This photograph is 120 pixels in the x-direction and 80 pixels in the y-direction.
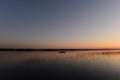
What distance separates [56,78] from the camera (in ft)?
50.7

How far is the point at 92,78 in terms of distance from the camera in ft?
51.9

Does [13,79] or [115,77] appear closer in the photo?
[13,79]

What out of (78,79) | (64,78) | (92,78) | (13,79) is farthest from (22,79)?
(92,78)

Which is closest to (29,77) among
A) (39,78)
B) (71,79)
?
(39,78)

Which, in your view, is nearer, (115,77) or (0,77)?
(0,77)

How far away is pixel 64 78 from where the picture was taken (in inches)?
615

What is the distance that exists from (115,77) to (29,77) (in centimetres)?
647

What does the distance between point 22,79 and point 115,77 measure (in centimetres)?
695

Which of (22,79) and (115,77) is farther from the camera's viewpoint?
(115,77)

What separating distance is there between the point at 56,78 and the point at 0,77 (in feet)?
12.9

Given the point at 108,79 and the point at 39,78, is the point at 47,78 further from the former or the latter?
the point at 108,79

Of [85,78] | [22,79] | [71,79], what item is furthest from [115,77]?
[22,79]

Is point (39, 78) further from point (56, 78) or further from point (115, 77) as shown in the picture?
point (115, 77)

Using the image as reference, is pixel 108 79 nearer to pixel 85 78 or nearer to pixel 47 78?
pixel 85 78
